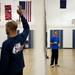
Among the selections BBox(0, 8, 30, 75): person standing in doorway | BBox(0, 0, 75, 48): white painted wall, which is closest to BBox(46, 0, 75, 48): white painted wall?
BBox(0, 0, 75, 48): white painted wall

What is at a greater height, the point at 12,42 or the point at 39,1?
the point at 39,1

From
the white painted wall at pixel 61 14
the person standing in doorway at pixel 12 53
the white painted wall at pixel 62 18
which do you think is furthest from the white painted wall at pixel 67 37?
the person standing in doorway at pixel 12 53

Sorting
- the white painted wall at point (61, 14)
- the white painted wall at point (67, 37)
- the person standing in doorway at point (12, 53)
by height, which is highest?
the white painted wall at point (61, 14)

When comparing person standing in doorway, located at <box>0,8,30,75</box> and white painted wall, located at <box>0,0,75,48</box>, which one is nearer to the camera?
person standing in doorway, located at <box>0,8,30,75</box>

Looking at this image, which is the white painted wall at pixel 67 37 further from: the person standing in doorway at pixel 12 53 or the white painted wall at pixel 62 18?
the person standing in doorway at pixel 12 53

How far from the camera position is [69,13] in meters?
27.4

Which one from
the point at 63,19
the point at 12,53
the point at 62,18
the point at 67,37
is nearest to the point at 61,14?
the point at 62,18

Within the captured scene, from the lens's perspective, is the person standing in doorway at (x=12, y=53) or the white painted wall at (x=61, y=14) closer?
the person standing in doorway at (x=12, y=53)

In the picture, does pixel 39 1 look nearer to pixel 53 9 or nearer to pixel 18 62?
pixel 18 62

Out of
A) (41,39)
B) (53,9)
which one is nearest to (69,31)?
(53,9)

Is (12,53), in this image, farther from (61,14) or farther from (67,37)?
(61,14)

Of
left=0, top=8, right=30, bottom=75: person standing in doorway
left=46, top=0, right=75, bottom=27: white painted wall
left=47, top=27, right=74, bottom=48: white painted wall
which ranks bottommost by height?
left=47, top=27, right=74, bottom=48: white painted wall

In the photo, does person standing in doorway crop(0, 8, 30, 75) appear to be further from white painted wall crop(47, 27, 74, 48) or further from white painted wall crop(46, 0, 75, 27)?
white painted wall crop(46, 0, 75, 27)

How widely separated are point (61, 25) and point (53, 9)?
6.00 ft
